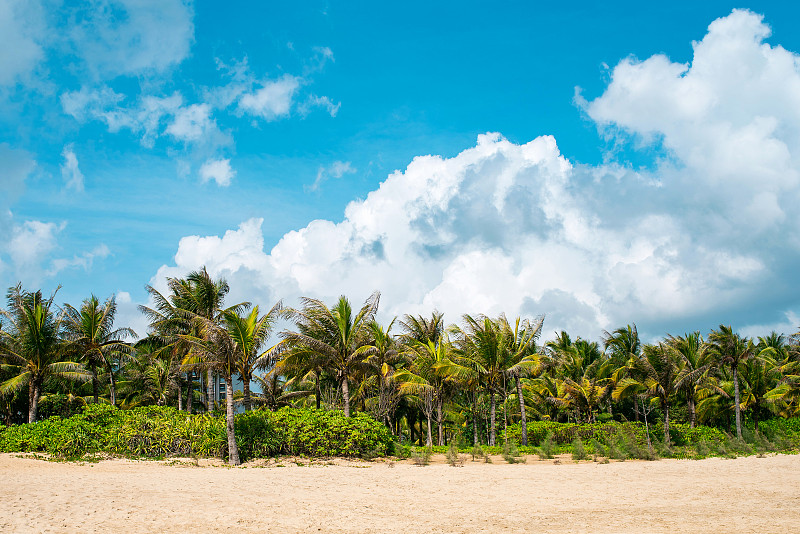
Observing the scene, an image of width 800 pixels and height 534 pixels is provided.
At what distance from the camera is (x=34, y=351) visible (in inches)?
989

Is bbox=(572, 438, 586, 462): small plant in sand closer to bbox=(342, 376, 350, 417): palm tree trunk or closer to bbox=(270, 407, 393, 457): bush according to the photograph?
bbox=(270, 407, 393, 457): bush

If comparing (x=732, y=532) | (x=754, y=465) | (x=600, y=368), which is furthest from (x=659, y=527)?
(x=600, y=368)

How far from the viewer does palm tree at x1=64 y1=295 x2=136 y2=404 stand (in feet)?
90.1

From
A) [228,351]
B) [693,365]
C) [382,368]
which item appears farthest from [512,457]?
[693,365]

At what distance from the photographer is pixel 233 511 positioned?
977 cm

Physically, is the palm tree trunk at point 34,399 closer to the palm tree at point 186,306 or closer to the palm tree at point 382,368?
the palm tree at point 186,306

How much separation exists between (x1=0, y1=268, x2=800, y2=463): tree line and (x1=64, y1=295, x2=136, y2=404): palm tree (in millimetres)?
74

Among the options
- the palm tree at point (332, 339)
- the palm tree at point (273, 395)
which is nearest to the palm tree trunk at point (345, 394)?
the palm tree at point (332, 339)

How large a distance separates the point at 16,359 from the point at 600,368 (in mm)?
31004

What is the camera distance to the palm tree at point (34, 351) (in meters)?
24.5

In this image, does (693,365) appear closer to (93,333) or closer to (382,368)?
(382,368)

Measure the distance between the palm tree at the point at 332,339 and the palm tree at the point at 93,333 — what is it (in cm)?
1046

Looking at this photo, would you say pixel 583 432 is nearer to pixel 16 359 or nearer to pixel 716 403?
pixel 716 403

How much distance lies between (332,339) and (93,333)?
1262cm
